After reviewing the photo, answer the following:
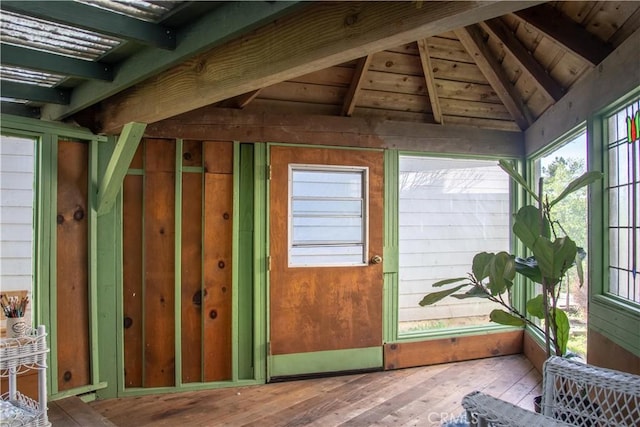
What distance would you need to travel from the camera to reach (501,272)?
2.10 m

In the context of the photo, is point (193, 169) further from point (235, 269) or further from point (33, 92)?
point (33, 92)

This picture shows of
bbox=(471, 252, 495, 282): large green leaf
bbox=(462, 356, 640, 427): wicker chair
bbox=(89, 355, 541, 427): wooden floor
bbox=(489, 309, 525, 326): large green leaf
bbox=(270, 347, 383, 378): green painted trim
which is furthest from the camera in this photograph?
bbox=(270, 347, 383, 378): green painted trim

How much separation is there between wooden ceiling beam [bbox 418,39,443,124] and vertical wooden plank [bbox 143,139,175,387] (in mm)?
2150

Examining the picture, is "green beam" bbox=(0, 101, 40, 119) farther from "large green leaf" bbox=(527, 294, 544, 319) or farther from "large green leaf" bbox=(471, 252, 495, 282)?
"large green leaf" bbox=(527, 294, 544, 319)

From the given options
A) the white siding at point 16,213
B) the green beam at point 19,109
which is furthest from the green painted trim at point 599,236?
the green beam at point 19,109

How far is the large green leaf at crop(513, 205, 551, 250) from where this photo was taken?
223cm

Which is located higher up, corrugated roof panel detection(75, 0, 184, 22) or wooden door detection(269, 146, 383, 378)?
corrugated roof panel detection(75, 0, 184, 22)

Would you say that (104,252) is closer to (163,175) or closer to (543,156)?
(163,175)

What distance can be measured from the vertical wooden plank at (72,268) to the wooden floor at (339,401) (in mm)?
345

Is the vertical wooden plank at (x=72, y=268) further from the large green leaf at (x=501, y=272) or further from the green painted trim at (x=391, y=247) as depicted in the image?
the large green leaf at (x=501, y=272)

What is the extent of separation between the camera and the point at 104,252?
2953 mm

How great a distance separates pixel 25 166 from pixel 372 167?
2.56m

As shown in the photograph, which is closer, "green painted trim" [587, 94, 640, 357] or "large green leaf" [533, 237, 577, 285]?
"large green leaf" [533, 237, 577, 285]

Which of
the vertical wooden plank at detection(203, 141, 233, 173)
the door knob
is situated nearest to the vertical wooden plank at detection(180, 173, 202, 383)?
the vertical wooden plank at detection(203, 141, 233, 173)
